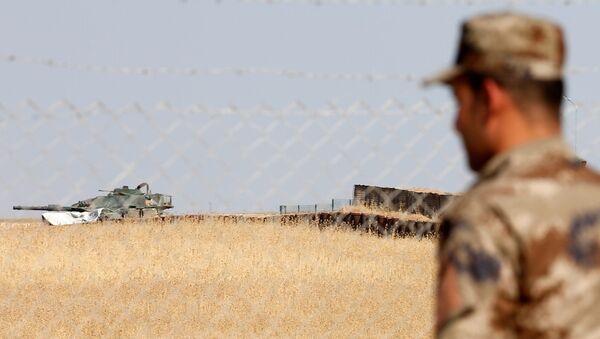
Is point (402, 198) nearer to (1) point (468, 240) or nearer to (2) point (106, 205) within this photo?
(2) point (106, 205)

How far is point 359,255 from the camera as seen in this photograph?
19.9 metres

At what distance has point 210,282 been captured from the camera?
14.0m

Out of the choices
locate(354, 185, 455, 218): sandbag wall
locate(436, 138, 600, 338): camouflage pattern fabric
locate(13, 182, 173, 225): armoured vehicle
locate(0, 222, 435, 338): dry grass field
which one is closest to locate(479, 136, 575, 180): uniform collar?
locate(436, 138, 600, 338): camouflage pattern fabric

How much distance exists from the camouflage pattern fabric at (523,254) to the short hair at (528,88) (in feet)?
0.23

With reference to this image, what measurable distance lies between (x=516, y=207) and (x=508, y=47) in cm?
30

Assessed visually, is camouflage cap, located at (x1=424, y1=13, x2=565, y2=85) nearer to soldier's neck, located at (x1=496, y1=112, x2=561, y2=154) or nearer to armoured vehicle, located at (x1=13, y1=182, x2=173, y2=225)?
soldier's neck, located at (x1=496, y1=112, x2=561, y2=154)

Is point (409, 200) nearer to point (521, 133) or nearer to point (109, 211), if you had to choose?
point (109, 211)

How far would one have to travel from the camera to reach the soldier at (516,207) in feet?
6.21

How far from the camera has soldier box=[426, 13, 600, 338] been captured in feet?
6.21

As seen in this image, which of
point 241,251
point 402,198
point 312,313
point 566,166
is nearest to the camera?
point 566,166

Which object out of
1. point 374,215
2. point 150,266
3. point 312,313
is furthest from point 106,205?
point 312,313

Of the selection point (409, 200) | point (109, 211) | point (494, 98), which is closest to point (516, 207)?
point (494, 98)

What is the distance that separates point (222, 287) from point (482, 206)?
1187 cm

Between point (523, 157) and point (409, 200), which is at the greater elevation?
point (523, 157)
